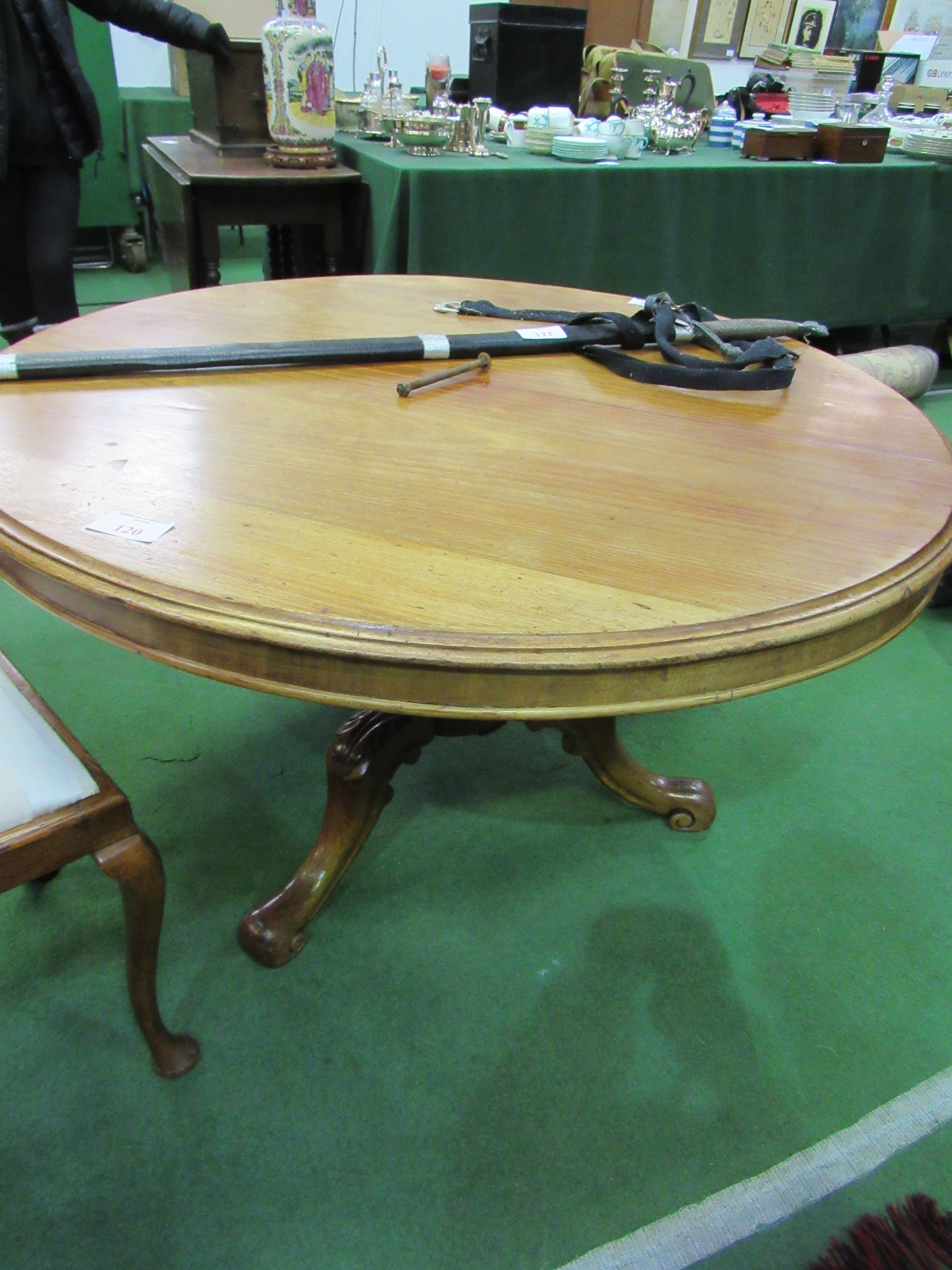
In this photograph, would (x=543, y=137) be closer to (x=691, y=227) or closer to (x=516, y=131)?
(x=516, y=131)

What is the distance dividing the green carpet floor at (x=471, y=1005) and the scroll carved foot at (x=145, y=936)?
4 centimetres

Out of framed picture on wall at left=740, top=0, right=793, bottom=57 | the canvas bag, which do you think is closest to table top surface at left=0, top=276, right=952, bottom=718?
the canvas bag

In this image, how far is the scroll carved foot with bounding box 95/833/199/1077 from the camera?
86cm

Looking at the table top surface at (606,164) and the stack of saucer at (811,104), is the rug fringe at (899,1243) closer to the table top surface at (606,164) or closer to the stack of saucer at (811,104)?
the table top surface at (606,164)

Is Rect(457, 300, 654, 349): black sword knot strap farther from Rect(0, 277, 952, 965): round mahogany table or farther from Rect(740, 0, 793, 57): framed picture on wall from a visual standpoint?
Rect(740, 0, 793, 57): framed picture on wall

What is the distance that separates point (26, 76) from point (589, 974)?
231 cm

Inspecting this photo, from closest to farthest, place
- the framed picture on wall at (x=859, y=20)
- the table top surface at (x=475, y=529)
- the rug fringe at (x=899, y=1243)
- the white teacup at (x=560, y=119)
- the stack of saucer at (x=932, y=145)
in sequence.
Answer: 1. the table top surface at (x=475, y=529)
2. the rug fringe at (x=899, y=1243)
3. the white teacup at (x=560, y=119)
4. the stack of saucer at (x=932, y=145)
5. the framed picture on wall at (x=859, y=20)

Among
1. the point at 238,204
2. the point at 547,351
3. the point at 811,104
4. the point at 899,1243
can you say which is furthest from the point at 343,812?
the point at 811,104

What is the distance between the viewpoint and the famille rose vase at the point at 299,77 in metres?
2.01

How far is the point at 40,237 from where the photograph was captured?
2176 millimetres

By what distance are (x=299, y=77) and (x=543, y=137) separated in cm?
76

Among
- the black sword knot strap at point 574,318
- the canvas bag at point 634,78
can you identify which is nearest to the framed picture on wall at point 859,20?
the canvas bag at point 634,78

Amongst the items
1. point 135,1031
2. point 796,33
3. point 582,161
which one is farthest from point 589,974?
point 796,33

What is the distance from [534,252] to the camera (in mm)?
2377
